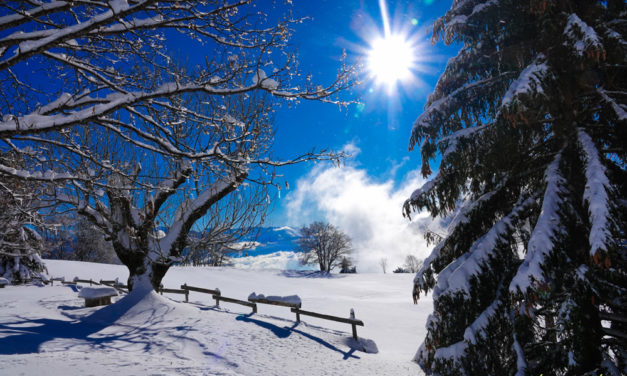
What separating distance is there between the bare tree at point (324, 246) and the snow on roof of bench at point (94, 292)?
154 feet

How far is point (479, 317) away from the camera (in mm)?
4836

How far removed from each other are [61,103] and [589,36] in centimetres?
679

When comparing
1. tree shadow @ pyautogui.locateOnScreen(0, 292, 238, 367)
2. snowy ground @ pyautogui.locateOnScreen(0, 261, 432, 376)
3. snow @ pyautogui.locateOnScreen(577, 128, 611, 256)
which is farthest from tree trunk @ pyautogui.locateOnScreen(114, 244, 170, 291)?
snow @ pyautogui.locateOnScreen(577, 128, 611, 256)

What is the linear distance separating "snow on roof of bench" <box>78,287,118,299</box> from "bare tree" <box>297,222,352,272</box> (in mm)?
47084

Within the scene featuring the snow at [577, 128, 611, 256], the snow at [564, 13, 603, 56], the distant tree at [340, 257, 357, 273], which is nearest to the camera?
the snow at [577, 128, 611, 256]

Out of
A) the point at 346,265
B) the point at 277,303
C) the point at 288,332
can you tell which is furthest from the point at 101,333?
the point at 346,265

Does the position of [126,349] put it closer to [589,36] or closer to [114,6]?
[114,6]

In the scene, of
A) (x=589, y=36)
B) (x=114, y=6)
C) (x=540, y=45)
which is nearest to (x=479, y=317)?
(x=589, y=36)

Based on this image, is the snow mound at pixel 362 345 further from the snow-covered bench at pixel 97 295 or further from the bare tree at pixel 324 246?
the bare tree at pixel 324 246

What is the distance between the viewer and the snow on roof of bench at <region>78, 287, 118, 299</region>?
12.0 metres

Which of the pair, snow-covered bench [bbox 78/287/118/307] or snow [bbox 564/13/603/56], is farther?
snow-covered bench [bbox 78/287/118/307]

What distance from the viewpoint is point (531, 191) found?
19.2 feet

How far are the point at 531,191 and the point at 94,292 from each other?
1493cm

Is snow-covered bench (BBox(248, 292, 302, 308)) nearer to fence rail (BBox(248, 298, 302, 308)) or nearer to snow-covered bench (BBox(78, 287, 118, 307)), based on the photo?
fence rail (BBox(248, 298, 302, 308))
